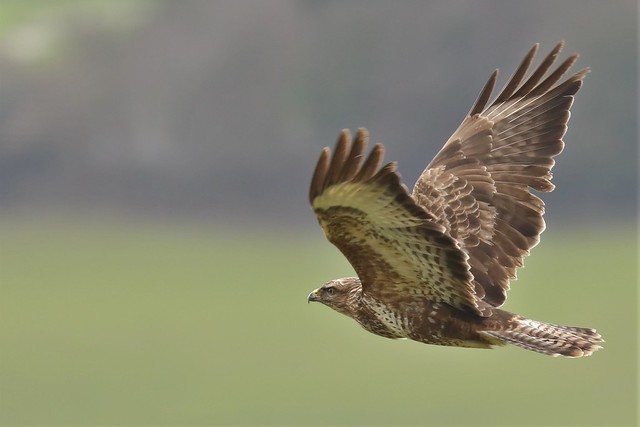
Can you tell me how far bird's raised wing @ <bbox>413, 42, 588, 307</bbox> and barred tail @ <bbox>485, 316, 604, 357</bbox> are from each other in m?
0.66

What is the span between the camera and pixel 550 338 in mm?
9570

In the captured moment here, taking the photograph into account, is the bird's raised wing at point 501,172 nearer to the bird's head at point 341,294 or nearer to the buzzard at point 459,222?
the buzzard at point 459,222

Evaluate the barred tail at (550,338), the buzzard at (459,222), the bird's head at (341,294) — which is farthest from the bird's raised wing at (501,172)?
Answer: the bird's head at (341,294)

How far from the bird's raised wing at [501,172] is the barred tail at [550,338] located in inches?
26.1

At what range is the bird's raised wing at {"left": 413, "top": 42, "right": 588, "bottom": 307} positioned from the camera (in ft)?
34.8

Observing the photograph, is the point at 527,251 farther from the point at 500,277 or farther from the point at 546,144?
the point at 546,144

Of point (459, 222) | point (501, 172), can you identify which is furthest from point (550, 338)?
point (501, 172)

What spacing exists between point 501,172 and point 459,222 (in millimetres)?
853

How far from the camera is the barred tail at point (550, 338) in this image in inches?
370

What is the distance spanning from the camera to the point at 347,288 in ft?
34.5

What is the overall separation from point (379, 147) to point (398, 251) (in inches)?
58.7

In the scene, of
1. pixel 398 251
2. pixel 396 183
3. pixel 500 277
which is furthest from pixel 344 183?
pixel 500 277

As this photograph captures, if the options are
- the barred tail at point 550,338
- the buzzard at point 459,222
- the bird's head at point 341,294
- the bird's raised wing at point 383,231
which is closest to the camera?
the bird's raised wing at point 383,231

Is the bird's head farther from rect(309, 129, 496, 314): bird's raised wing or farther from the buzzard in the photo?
rect(309, 129, 496, 314): bird's raised wing
